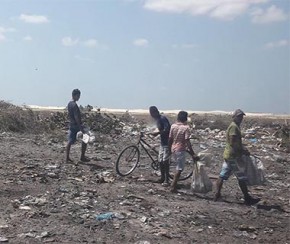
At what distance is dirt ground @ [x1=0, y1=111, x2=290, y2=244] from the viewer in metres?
6.41

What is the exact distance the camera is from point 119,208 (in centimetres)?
740

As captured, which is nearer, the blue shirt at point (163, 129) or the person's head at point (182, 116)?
the person's head at point (182, 116)

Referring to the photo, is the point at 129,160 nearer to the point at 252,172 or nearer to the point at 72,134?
the point at 72,134

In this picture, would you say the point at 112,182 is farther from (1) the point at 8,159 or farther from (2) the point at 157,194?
(1) the point at 8,159

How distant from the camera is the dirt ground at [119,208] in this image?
6406mm

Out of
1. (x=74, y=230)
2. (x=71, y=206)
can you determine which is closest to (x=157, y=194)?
(x=71, y=206)

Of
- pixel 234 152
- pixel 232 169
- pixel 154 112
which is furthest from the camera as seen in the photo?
pixel 154 112

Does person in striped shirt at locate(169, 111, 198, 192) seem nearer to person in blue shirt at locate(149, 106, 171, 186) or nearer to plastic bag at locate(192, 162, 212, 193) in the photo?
plastic bag at locate(192, 162, 212, 193)

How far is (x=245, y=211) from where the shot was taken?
805 cm

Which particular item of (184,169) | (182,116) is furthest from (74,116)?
(184,169)

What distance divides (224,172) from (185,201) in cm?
85

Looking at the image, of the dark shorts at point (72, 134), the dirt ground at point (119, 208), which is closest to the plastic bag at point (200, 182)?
the dirt ground at point (119, 208)

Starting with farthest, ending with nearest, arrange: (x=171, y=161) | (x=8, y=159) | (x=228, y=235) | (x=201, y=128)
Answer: (x=201, y=128)
(x=8, y=159)
(x=171, y=161)
(x=228, y=235)

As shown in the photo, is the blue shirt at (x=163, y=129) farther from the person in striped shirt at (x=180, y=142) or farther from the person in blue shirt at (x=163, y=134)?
the person in striped shirt at (x=180, y=142)
